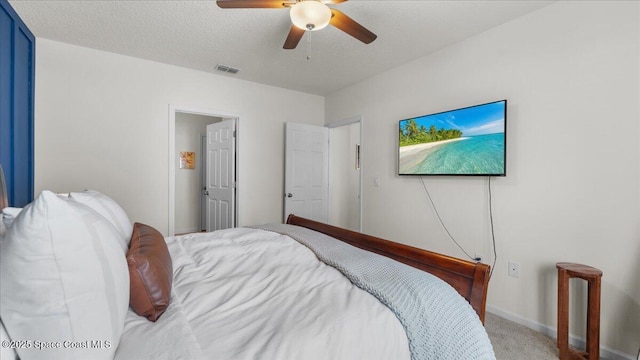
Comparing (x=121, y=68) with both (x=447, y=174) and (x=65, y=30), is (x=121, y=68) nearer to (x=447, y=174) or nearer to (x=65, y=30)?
(x=65, y=30)

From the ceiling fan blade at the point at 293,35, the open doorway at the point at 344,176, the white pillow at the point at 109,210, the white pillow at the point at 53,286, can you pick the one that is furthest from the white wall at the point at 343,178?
the white pillow at the point at 53,286

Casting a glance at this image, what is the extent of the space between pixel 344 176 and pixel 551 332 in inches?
130

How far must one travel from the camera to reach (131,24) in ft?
7.84

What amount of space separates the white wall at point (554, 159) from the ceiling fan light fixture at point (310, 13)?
168 centimetres

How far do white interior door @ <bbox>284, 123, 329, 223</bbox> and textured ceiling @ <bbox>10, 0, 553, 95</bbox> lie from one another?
104cm

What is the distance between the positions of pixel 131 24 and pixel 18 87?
3.52 feet

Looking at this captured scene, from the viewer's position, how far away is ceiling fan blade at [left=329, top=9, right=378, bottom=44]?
5.81 feet

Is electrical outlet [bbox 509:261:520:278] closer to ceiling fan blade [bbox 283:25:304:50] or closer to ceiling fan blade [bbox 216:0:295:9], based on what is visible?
ceiling fan blade [bbox 283:25:304:50]

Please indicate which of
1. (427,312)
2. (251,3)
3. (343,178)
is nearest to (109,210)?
(251,3)

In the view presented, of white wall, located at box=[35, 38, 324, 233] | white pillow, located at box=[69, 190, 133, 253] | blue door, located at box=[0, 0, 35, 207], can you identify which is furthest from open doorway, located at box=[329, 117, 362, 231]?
blue door, located at box=[0, 0, 35, 207]

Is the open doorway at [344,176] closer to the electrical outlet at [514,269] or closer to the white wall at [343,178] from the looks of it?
the white wall at [343,178]

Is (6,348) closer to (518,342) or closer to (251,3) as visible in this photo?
(251,3)

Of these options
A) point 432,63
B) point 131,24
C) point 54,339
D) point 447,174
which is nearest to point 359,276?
point 54,339

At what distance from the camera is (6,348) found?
634mm
